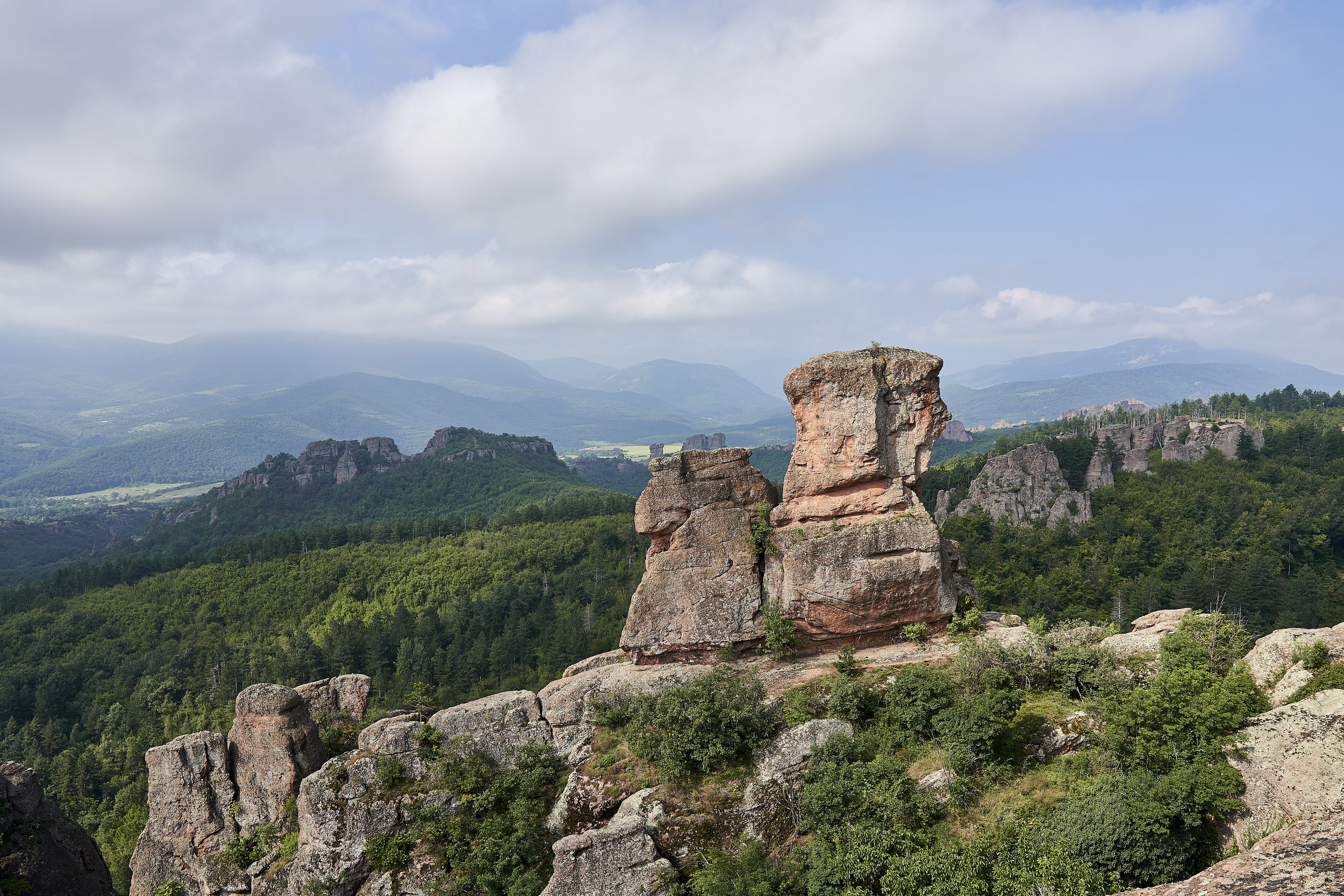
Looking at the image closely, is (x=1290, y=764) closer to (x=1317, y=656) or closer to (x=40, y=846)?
(x=1317, y=656)

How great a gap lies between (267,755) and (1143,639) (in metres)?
38.3

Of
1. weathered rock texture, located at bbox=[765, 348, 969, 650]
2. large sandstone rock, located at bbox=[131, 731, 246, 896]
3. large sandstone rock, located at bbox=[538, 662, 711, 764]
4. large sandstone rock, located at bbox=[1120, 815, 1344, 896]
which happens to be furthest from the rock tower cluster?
large sandstone rock, located at bbox=[131, 731, 246, 896]

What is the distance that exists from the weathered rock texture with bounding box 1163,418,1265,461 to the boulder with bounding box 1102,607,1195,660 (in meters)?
82.8

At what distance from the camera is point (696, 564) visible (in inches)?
1185

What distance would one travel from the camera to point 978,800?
70.4 ft

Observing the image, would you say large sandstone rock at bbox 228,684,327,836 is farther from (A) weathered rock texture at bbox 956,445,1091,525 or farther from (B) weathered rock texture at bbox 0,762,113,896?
(A) weathered rock texture at bbox 956,445,1091,525

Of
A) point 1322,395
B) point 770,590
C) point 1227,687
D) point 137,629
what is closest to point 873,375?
point 770,590

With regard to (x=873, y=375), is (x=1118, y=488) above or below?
below

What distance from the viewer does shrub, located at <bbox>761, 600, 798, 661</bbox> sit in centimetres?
2873

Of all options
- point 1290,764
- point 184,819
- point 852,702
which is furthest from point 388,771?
point 1290,764

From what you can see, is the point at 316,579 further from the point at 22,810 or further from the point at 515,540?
the point at 22,810

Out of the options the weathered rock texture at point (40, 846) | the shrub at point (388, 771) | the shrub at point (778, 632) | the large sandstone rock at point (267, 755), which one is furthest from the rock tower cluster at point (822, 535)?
the weathered rock texture at point (40, 846)

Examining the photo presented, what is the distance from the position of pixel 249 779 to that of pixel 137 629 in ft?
245

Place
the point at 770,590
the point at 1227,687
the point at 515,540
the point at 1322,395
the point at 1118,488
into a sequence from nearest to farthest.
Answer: the point at 1227,687, the point at 770,590, the point at 1118,488, the point at 515,540, the point at 1322,395
